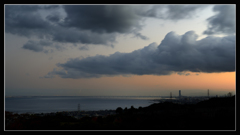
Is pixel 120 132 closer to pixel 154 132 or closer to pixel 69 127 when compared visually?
pixel 154 132

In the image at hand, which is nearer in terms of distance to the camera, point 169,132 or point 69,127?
point 169,132

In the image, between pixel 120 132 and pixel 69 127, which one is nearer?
pixel 120 132
